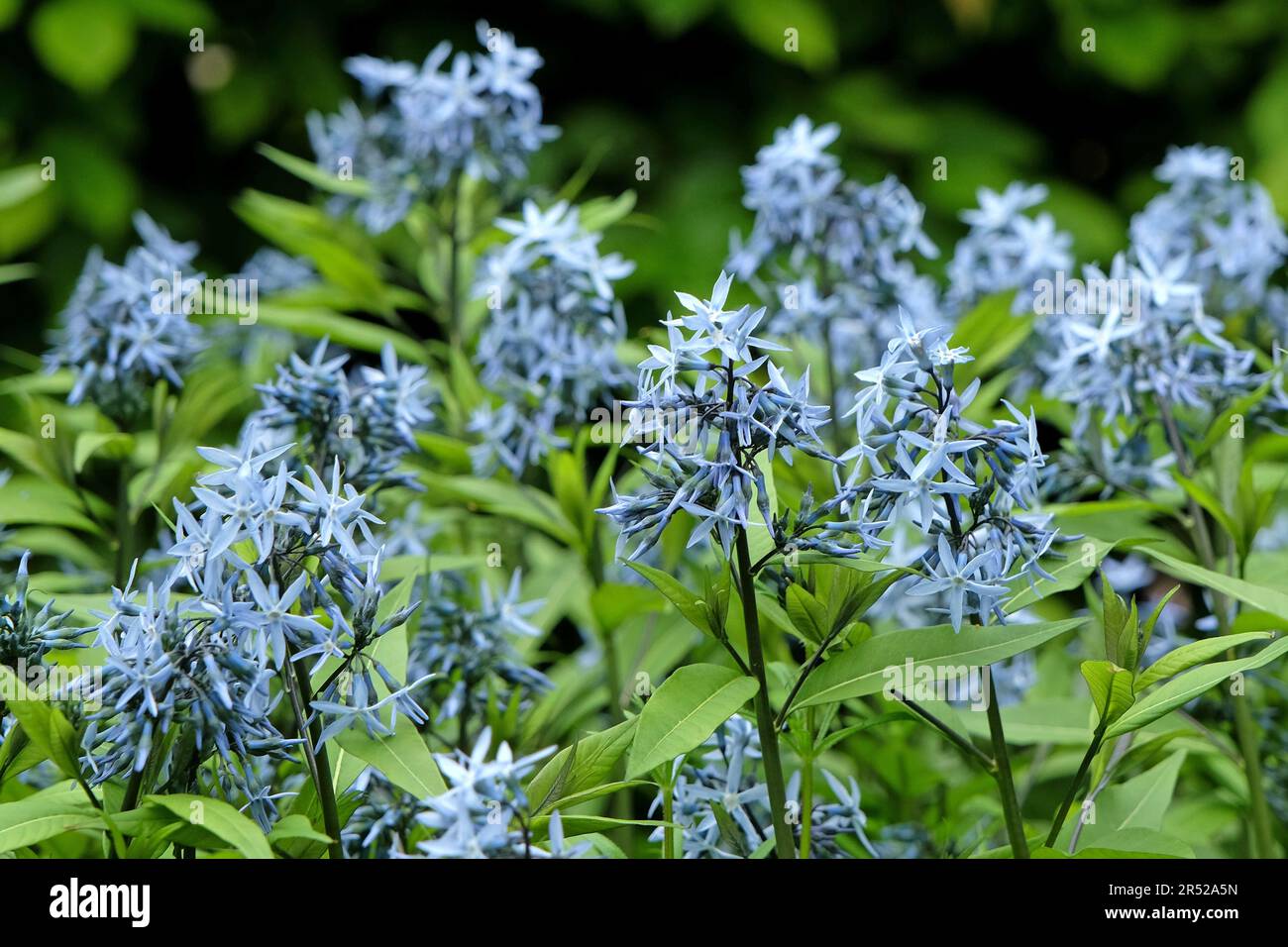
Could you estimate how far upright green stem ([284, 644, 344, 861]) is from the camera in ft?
3.94

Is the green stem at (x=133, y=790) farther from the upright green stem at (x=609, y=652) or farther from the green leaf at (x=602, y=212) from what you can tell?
the green leaf at (x=602, y=212)

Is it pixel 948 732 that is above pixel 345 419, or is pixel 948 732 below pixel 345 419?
below

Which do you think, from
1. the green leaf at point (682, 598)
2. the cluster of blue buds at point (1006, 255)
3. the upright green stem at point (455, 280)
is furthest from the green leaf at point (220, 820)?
the cluster of blue buds at point (1006, 255)

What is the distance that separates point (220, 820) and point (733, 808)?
57 cm

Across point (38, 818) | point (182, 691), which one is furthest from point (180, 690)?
point (38, 818)

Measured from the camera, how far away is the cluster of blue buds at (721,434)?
1.17 meters

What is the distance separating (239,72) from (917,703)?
3977mm

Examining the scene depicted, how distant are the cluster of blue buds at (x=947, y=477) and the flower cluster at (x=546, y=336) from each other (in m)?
0.75

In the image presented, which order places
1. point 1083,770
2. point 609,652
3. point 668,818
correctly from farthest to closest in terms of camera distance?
1. point 609,652
2. point 668,818
3. point 1083,770

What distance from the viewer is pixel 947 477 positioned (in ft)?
4.18

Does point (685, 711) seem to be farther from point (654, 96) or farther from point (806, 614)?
point (654, 96)

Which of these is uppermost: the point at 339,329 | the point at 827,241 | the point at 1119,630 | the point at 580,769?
the point at 827,241

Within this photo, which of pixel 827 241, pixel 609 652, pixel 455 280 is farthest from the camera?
pixel 455 280

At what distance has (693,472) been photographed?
1.18 meters
